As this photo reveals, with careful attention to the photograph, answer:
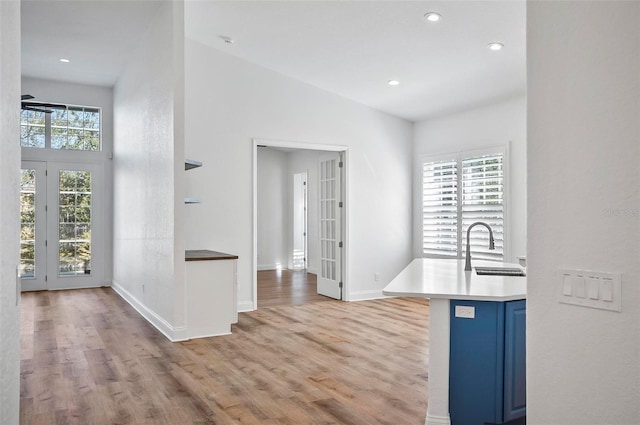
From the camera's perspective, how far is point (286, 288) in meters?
8.42

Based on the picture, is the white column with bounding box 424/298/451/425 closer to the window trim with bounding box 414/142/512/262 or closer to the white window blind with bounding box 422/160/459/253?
the window trim with bounding box 414/142/512/262

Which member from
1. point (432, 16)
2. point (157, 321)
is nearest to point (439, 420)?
point (432, 16)

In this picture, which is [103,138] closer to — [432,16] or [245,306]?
[245,306]

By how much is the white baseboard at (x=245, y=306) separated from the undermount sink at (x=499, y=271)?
11.9 ft

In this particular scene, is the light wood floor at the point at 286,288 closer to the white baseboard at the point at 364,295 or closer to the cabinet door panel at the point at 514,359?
the white baseboard at the point at 364,295

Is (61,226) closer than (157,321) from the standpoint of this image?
No

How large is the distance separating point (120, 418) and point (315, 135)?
15.8 feet

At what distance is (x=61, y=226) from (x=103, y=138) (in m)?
1.72

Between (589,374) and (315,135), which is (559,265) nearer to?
(589,374)

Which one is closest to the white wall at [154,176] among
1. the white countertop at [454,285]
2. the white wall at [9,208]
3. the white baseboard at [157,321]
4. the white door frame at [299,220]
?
the white baseboard at [157,321]

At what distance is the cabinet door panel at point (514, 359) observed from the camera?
8.71ft

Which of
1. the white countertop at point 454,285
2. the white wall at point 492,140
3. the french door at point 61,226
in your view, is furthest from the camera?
the french door at point 61,226

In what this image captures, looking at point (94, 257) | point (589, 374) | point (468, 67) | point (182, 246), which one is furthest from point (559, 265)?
point (94, 257)

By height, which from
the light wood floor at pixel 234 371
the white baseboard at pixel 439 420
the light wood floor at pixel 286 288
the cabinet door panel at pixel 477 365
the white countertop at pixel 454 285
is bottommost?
the light wood floor at pixel 286 288
